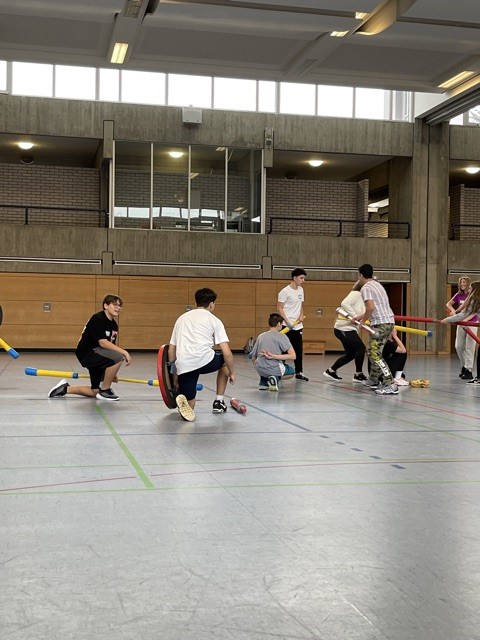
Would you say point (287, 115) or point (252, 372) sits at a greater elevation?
point (287, 115)

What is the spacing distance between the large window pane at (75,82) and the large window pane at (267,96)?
5427mm

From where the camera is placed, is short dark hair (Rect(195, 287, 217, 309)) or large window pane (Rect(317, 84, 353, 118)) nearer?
short dark hair (Rect(195, 287, 217, 309))

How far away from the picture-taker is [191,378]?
30.4ft

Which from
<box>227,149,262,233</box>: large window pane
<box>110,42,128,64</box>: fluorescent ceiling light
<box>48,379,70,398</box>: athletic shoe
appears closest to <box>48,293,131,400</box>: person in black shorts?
<box>48,379,70,398</box>: athletic shoe

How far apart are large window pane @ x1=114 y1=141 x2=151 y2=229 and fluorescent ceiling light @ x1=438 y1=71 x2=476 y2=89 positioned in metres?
9.35

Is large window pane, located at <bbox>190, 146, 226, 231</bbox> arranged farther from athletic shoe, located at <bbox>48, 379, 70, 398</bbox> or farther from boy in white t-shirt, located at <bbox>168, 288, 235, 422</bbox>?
boy in white t-shirt, located at <bbox>168, 288, 235, 422</bbox>

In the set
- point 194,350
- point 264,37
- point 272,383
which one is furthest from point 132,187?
point 194,350

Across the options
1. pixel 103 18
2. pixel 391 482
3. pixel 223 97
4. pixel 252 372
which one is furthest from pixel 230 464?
pixel 223 97

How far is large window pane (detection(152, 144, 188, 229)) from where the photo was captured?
26578 millimetres

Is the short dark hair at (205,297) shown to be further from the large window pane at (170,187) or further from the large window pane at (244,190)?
the large window pane at (244,190)

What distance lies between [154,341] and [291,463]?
819 inches

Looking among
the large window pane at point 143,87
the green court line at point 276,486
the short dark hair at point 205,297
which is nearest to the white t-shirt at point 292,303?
the short dark hair at point 205,297

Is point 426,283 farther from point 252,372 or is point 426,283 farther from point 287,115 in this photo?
point 252,372

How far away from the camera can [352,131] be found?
1090 inches
